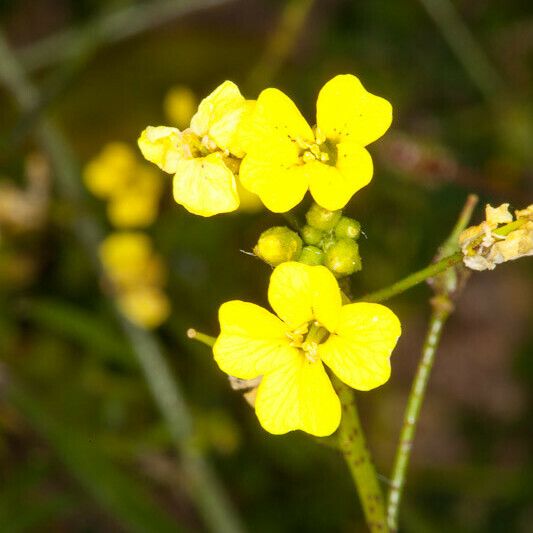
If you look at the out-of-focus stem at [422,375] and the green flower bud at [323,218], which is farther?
the out-of-focus stem at [422,375]

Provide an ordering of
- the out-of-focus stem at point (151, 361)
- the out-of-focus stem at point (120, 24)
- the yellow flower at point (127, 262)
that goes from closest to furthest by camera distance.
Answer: the out-of-focus stem at point (151, 361) → the yellow flower at point (127, 262) → the out-of-focus stem at point (120, 24)

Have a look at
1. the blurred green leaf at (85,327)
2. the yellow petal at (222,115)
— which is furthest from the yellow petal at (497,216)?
the blurred green leaf at (85,327)

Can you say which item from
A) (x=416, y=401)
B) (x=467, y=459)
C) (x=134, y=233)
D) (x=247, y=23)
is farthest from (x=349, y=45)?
(x=416, y=401)

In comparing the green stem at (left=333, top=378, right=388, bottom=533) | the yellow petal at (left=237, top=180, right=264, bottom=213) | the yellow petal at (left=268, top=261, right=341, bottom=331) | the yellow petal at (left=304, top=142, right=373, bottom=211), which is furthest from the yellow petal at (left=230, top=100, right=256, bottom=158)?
the yellow petal at (left=237, top=180, right=264, bottom=213)

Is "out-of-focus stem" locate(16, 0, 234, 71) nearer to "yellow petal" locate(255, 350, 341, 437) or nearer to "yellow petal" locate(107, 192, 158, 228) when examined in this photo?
"yellow petal" locate(107, 192, 158, 228)

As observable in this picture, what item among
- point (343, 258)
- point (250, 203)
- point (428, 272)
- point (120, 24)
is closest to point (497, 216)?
point (428, 272)

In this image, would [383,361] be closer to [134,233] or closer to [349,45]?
[134,233]

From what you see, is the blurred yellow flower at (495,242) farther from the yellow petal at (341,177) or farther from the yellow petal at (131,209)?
the yellow petal at (131,209)

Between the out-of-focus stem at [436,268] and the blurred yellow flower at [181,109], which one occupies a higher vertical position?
the blurred yellow flower at [181,109]
